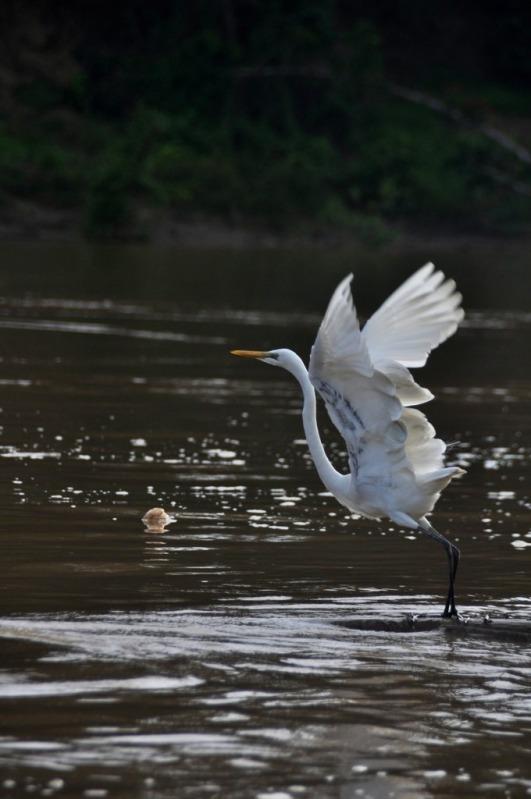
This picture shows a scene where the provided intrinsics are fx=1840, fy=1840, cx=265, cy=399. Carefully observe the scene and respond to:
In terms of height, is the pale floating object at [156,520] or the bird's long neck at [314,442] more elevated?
the bird's long neck at [314,442]

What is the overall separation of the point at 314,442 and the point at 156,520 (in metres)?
1.91

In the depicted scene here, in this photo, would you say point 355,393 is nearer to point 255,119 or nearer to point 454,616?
point 454,616

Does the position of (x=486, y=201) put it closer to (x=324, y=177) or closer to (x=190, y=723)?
(x=324, y=177)

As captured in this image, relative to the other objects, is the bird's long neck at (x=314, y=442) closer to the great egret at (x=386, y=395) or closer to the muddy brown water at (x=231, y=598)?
the great egret at (x=386, y=395)

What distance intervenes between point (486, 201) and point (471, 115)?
2448 millimetres

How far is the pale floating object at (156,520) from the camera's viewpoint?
10609 millimetres

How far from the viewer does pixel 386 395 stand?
28.4 feet

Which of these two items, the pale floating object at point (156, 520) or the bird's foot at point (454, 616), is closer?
the bird's foot at point (454, 616)

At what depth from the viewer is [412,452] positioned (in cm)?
907

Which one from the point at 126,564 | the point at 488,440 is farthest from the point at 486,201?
the point at 126,564

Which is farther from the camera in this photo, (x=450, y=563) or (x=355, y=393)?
(x=450, y=563)

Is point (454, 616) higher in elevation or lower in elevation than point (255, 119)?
lower

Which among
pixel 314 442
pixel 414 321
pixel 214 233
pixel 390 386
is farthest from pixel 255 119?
pixel 390 386

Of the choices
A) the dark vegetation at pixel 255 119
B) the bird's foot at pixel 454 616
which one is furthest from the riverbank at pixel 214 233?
the bird's foot at pixel 454 616
